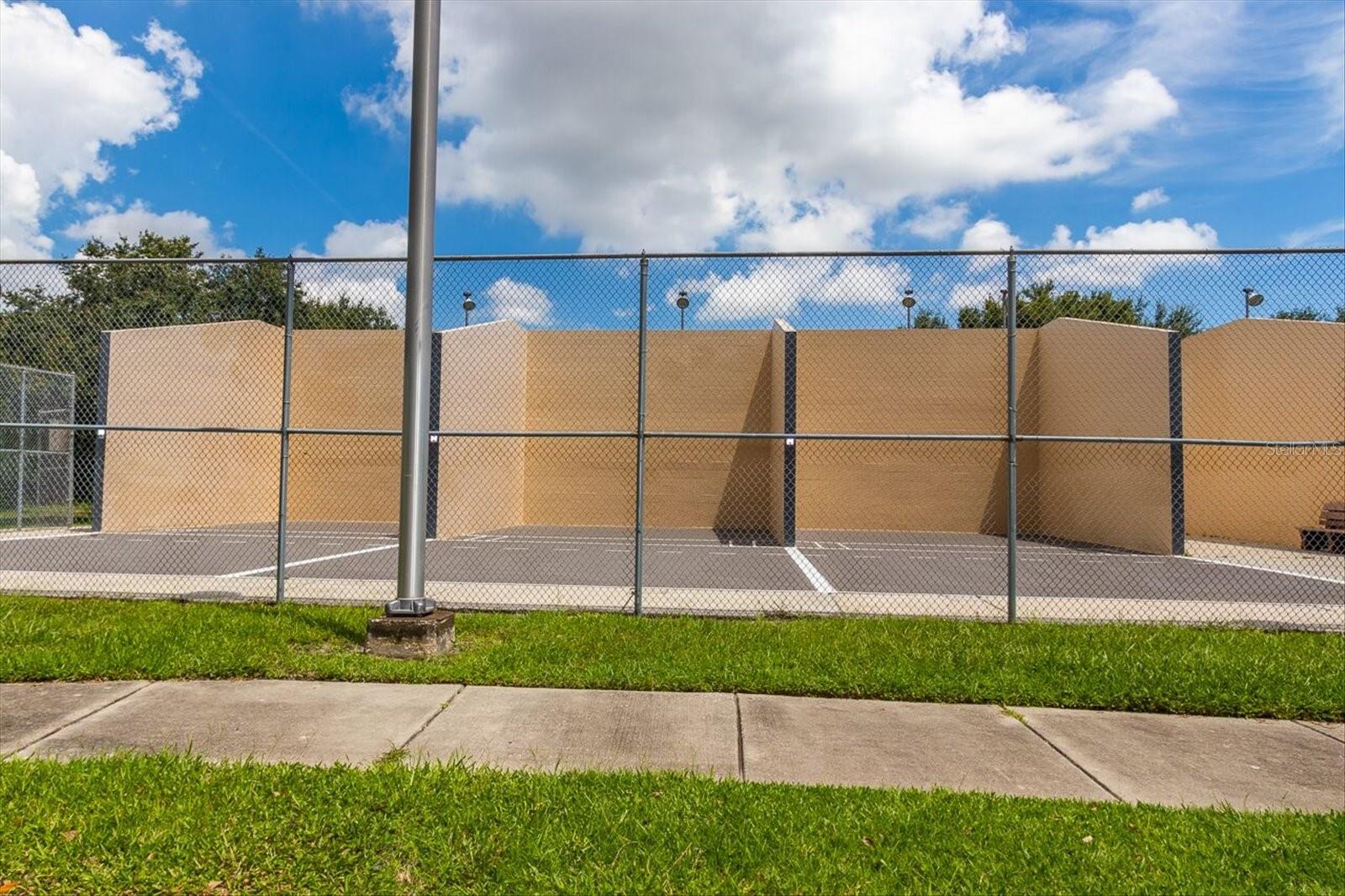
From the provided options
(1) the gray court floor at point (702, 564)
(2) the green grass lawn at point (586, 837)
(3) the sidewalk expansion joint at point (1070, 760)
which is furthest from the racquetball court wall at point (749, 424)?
(2) the green grass lawn at point (586, 837)

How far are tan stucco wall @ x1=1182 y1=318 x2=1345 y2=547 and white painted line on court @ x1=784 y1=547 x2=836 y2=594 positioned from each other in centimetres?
911

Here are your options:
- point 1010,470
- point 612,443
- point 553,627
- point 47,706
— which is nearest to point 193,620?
point 47,706

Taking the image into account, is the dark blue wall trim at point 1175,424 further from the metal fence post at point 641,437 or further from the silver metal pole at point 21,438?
the silver metal pole at point 21,438

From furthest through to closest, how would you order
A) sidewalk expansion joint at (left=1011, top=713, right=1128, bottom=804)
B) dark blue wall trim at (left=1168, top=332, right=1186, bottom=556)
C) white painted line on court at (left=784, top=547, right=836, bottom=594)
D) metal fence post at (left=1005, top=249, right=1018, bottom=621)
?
1. dark blue wall trim at (left=1168, top=332, right=1186, bottom=556)
2. white painted line on court at (left=784, top=547, right=836, bottom=594)
3. metal fence post at (left=1005, top=249, right=1018, bottom=621)
4. sidewalk expansion joint at (left=1011, top=713, right=1128, bottom=804)

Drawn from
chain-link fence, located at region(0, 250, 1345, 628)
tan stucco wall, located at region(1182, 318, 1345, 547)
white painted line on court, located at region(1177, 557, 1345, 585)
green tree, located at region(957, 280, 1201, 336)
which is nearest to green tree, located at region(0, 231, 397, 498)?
chain-link fence, located at region(0, 250, 1345, 628)

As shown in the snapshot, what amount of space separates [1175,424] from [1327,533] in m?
3.82

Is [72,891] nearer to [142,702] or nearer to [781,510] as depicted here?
[142,702]

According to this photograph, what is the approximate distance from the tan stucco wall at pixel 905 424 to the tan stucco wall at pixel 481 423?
7293 mm

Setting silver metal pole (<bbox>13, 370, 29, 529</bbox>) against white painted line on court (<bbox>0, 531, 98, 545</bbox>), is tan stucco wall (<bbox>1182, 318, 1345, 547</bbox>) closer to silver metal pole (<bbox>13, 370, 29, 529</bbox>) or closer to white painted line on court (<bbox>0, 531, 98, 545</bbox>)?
white painted line on court (<bbox>0, 531, 98, 545</bbox>)

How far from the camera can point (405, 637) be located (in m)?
5.51

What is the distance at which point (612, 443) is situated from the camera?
20.2 metres

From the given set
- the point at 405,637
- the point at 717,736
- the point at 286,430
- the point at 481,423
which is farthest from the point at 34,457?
the point at 717,736

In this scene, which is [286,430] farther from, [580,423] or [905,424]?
[905,424]

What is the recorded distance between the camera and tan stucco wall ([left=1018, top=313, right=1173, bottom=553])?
1462 cm
